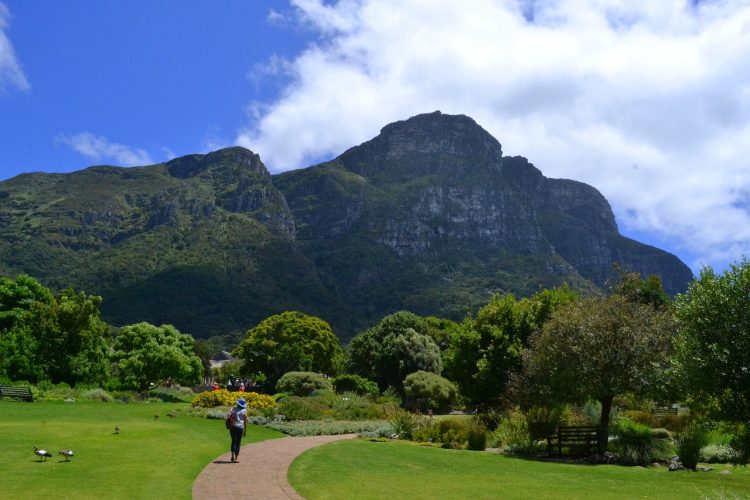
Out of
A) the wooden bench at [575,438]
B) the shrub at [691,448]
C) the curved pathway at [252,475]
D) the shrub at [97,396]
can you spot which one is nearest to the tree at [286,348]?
the shrub at [97,396]

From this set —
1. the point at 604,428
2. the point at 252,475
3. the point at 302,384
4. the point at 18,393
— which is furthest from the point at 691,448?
the point at 18,393

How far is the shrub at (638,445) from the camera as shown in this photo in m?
20.7

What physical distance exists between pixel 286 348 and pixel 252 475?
45.3 m

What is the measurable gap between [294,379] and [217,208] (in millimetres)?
160826

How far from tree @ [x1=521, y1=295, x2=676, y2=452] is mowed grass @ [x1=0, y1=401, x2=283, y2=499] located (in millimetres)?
11692

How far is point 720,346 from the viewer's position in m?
14.9

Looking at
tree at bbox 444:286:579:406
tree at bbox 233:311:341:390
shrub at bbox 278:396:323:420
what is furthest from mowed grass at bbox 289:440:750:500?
tree at bbox 233:311:341:390

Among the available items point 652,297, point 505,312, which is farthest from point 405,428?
point 652,297

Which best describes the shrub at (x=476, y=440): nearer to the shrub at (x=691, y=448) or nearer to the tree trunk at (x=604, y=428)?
the tree trunk at (x=604, y=428)

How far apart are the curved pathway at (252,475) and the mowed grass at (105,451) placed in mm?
379

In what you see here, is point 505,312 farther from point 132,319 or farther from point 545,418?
point 132,319

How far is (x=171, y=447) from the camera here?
1788 centimetres

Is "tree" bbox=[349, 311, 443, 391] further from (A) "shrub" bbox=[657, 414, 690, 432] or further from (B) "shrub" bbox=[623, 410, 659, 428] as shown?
(A) "shrub" bbox=[657, 414, 690, 432]

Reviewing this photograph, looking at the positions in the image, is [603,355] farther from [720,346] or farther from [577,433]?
[720,346]
